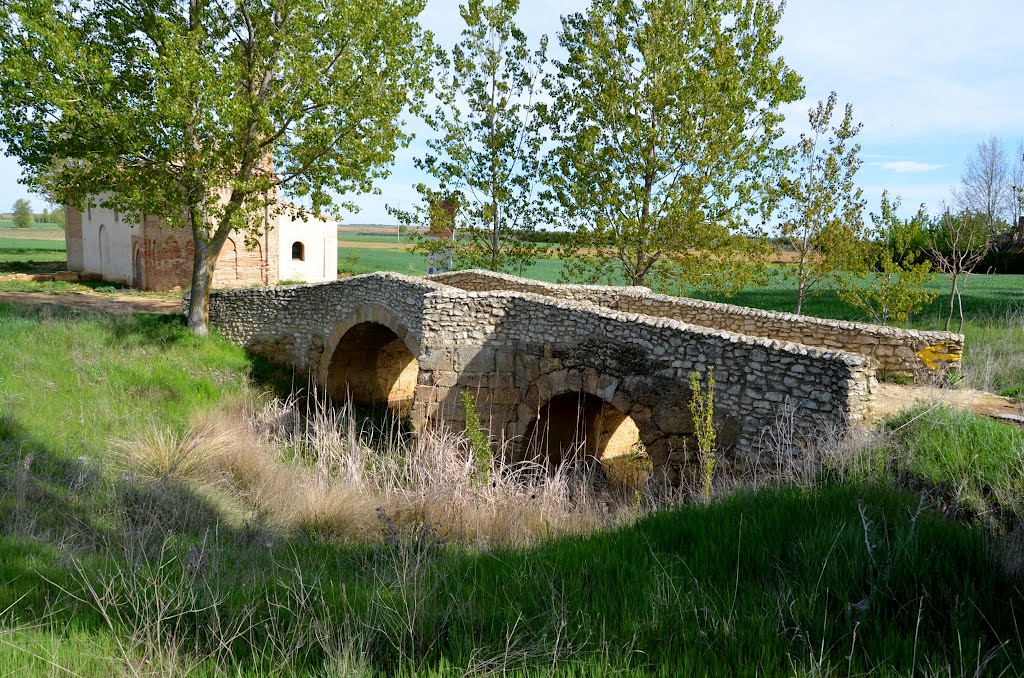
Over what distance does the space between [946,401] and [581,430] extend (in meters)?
6.00

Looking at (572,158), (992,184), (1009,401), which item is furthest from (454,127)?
(992,184)

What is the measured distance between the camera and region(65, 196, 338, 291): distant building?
76.3 ft

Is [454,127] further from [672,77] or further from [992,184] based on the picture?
[992,184]

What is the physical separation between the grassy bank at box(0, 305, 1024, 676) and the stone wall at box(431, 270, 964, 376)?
Answer: 332cm

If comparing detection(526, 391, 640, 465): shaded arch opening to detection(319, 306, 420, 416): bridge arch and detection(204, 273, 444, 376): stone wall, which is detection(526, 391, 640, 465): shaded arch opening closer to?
detection(204, 273, 444, 376): stone wall

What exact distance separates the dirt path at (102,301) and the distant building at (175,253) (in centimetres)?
206

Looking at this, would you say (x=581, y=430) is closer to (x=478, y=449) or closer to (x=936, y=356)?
(x=936, y=356)

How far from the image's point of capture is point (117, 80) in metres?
13.6

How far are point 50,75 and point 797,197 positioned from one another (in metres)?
15.4

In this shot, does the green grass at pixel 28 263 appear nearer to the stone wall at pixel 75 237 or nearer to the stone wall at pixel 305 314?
the stone wall at pixel 75 237

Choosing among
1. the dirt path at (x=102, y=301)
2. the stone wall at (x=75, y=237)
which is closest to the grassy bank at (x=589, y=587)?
the dirt path at (x=102, y=301)

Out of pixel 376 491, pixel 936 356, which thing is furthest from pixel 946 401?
pixel 376 491

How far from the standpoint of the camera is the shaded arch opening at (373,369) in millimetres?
15414

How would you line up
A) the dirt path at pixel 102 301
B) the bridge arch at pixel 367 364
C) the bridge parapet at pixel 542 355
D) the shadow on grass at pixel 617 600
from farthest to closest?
the dirt path at pixel 102 301
the bridge arch at pixel 367 364
the bridge parapet at pixel 542 355
the shadow on grass at pixel 617 600
